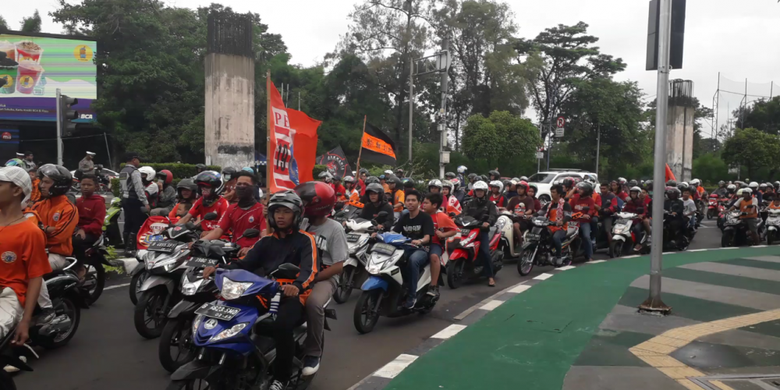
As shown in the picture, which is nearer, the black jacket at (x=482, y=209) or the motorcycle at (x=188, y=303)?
the motorcycle at (x=188, y=303)

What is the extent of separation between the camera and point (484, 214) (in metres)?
9.41

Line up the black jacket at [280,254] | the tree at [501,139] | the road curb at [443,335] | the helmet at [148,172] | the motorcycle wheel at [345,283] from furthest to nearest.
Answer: the tree at [501,139] < the helmet at [148,172] < the motorcycle wheel at [345,283] < the road curb at [443,335] < the black jacket at [280,254]

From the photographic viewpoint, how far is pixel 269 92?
276 inches

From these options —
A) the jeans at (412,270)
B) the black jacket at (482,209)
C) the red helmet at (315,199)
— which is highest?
the red helmet at (315,199)

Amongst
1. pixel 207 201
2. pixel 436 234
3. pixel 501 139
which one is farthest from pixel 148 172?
pixel 501 139

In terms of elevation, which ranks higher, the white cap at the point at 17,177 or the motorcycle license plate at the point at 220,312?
the white cap at the point at 17,177

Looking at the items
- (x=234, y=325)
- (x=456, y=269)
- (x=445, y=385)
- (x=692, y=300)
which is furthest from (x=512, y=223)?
(x=234, y=325)

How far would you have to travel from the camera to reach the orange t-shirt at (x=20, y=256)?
134 inches

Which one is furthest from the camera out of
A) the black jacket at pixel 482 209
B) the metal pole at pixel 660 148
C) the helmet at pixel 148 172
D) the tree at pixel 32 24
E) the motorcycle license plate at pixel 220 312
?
the tree at pixel 32 24

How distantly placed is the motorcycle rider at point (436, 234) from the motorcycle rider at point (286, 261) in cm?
314

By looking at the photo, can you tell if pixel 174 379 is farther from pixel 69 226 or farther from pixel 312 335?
pixel 69 226

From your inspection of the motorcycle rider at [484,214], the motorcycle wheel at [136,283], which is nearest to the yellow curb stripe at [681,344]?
the motorcycle rider at [484,214]

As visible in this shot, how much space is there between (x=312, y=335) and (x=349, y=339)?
195 centimetres

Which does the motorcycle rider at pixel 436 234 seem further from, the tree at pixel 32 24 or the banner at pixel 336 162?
the tree at pixel 32 24
